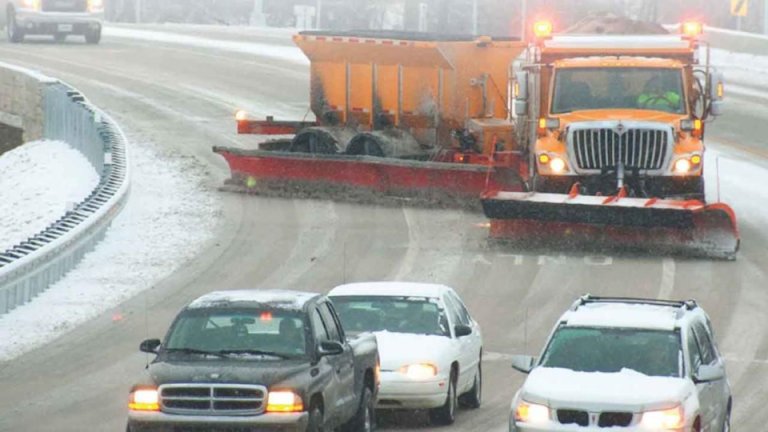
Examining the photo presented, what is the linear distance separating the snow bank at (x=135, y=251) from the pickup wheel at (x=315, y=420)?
24.5ft

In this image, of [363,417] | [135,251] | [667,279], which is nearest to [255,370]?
[363,417]

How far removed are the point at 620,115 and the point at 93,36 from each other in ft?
105

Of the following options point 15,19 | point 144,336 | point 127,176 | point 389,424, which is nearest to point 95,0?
point 15,19

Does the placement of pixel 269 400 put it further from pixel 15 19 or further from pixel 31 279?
pixel 15 19

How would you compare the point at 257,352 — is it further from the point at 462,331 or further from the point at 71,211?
the point at 71,211

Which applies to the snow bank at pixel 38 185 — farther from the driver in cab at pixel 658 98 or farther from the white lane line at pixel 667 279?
the white lane line at pixel 667 279

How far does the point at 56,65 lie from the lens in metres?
49.6

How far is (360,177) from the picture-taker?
100ft

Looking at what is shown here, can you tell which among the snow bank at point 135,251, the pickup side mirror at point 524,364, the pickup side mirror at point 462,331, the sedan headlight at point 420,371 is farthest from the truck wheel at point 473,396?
the snow bank at point 135,251

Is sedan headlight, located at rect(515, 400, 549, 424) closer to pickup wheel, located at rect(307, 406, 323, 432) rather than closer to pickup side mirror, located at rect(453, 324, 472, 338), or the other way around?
pickup wheel, located at rect(307, 406, 323, 432)

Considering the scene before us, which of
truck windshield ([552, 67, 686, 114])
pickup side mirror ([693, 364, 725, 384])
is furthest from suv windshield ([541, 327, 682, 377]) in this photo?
truck windshield ([552, 67, 686, 114])

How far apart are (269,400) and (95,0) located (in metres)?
40.8

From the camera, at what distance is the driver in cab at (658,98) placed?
26.9 metres

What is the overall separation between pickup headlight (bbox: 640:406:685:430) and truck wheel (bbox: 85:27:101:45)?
44214mm
